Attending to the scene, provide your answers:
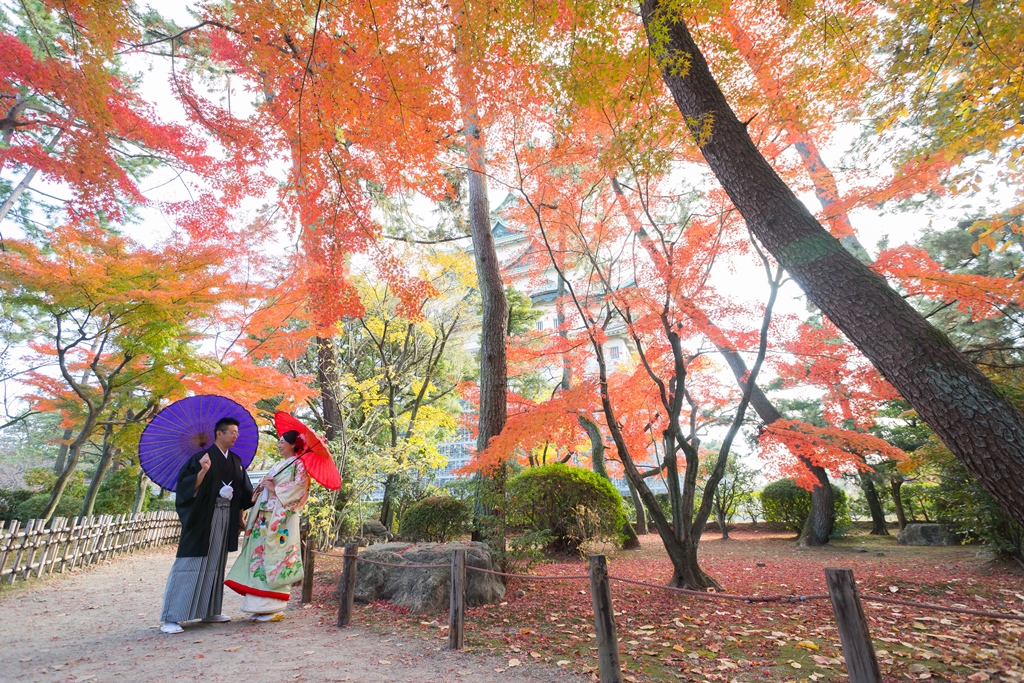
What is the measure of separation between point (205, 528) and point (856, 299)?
19.6 ft

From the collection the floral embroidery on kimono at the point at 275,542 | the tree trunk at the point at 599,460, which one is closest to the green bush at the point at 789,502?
the tree trunk at the point at 599,460

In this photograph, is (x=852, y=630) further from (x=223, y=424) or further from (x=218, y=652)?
(x=223, y=424)

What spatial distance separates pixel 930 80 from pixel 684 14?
2792 mm

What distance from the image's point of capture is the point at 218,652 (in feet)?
12.1

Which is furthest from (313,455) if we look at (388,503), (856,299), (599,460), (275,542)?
(599,460)

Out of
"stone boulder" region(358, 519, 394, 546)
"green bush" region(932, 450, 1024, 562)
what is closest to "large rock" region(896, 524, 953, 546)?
"green bush" region(932, 450, 1024, 562)

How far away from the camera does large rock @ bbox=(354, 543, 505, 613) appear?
502cm

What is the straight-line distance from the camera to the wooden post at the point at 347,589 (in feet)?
15.0

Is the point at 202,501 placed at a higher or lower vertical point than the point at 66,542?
higher

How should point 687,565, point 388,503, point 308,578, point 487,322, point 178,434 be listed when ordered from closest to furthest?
1. point 178,434
2. point 687,565
3. point 308,578
4. point 487,322
5. point 388,503

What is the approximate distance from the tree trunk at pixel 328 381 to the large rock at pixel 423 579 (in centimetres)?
567

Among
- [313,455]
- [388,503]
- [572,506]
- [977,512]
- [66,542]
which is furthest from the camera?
[388,503]

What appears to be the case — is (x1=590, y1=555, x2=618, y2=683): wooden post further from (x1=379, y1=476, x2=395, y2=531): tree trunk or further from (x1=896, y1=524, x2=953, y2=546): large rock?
(x1=896, y1=524, x2=953, y2=546): large rock

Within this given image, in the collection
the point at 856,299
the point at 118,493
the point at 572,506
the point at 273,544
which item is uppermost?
the point at 856,299
